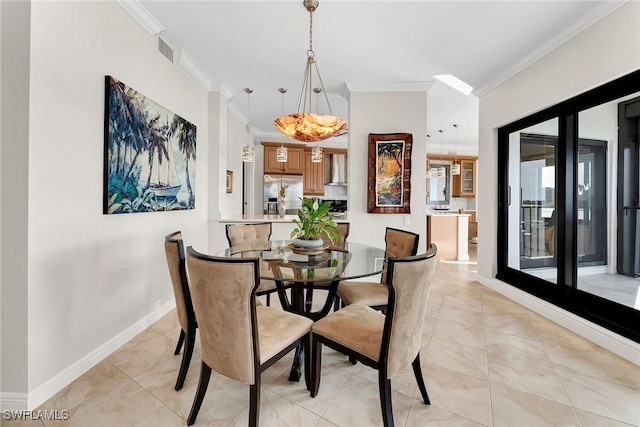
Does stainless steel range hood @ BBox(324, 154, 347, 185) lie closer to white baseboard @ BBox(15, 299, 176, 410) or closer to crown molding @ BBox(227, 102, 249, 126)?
crown molding @ BBox(227, 102, 249, 126)

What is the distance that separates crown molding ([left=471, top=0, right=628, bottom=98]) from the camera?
2.22m

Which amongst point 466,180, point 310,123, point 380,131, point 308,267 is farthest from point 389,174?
point 466,180

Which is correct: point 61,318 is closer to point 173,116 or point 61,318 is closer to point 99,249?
point 99,249

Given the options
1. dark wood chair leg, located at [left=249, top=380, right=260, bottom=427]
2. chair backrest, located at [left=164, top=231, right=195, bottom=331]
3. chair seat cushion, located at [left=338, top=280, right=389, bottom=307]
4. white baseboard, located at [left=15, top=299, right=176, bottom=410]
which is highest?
chair backrest, located at [left=164, top=231, right=195, bottom=331]

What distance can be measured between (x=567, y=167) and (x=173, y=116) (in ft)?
13.0

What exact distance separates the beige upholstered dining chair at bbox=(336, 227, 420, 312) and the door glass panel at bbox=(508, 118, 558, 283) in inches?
75.2

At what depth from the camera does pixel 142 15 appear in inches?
93.2

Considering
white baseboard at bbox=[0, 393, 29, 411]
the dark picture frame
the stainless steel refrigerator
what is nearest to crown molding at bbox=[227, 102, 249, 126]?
the stainless steel refrigerator

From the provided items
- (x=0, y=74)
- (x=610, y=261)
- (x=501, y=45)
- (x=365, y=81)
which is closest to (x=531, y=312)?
(x=610, y=261)

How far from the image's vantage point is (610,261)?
2.56 meters

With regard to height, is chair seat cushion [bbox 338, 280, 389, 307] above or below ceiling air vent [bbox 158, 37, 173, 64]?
below

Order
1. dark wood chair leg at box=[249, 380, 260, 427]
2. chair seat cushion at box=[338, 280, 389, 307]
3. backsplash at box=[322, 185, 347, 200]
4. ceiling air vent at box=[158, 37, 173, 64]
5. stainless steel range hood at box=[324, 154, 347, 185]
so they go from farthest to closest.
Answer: backsplash at box=[322, 185, 347, 200] < stainless steel range hood at box=[324, 154, 347, 185] < ceiling air vent at box=[158, 37, 173, 64] < chair seat cushion at box=[338, 280, 389, 307] < dark wood chair leg at box=[249, 380, 260, 427]

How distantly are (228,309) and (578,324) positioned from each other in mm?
3038

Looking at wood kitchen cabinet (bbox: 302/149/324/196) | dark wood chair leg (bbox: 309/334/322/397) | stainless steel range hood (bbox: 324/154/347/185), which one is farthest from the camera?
stainless steel range hood (bbox: 324/154/347/185)
